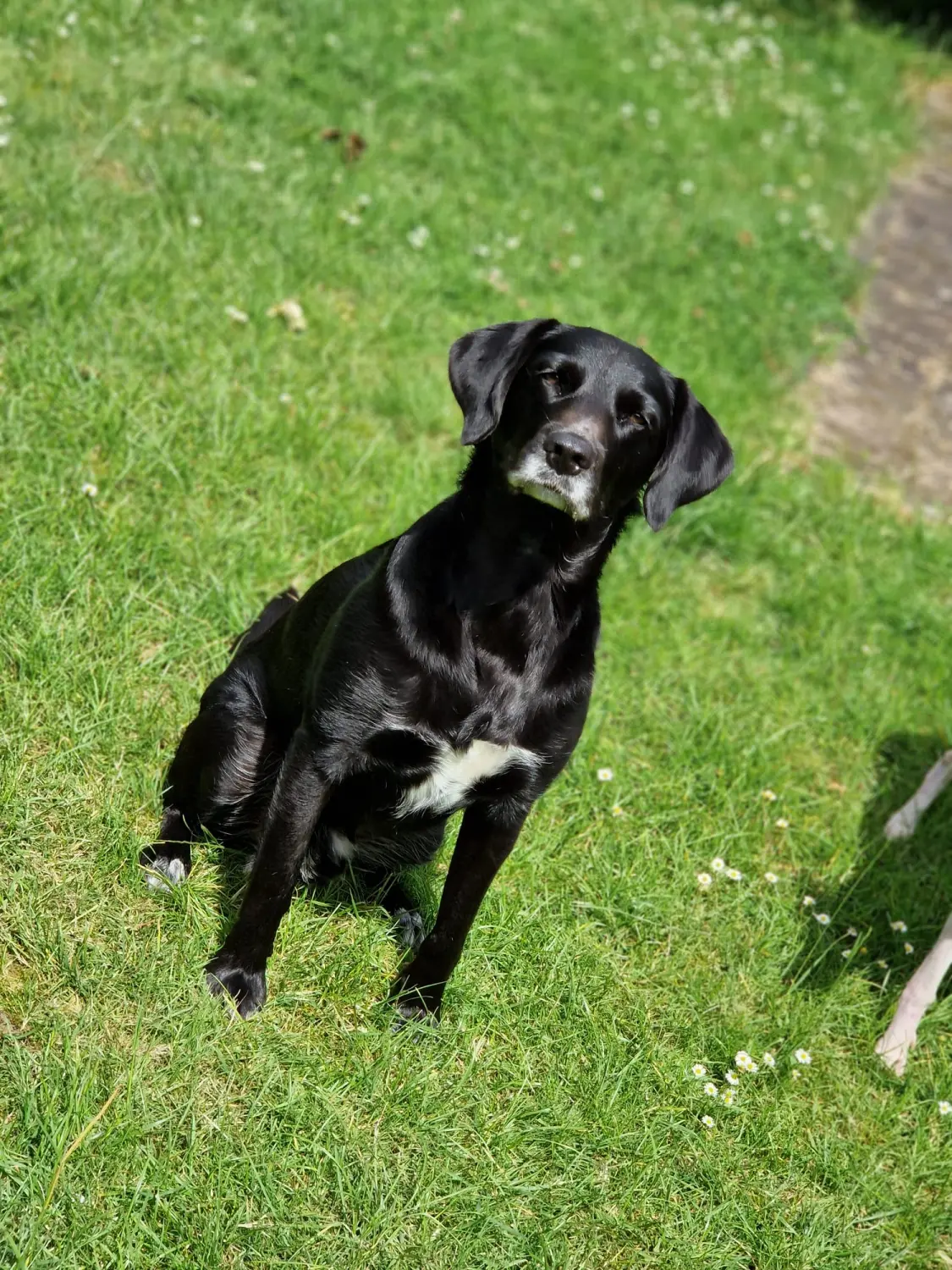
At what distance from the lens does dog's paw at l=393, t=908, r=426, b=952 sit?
324 centimetres

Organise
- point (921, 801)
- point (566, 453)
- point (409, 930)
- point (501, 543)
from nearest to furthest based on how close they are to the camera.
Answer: point (566, 453)
point (501, 543)
point (409, 930)
point (921, 801)

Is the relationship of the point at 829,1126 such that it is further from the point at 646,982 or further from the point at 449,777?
the point at 449,777

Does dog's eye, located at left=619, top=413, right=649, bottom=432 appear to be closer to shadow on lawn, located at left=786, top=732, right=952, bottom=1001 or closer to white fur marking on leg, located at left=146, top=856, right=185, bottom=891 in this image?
white fur marking on leg, located at left=146, top=856, right=185, bottom=891

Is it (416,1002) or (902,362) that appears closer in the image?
(416,1002)

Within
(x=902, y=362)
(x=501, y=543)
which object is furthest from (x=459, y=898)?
(x=902, y=362)

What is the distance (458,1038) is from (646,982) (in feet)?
2.14

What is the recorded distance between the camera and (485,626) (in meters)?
2.71

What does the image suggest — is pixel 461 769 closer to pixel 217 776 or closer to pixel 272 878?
pixel 272 878

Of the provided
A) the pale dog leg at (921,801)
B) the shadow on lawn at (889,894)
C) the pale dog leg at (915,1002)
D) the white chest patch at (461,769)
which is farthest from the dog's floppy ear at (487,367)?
the pale dog leg at (921,801)

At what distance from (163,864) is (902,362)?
6.06 metres

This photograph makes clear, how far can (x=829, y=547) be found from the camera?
5.52 m

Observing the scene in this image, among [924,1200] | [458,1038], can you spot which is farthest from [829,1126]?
[458,1038]

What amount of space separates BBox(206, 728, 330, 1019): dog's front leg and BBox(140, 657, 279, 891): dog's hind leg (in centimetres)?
29

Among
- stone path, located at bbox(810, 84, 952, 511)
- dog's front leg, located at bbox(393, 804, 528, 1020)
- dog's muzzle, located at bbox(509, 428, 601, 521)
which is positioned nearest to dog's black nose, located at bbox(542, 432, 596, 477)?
dog's muzzle, located at bbox(509, 428, 601, 521)
